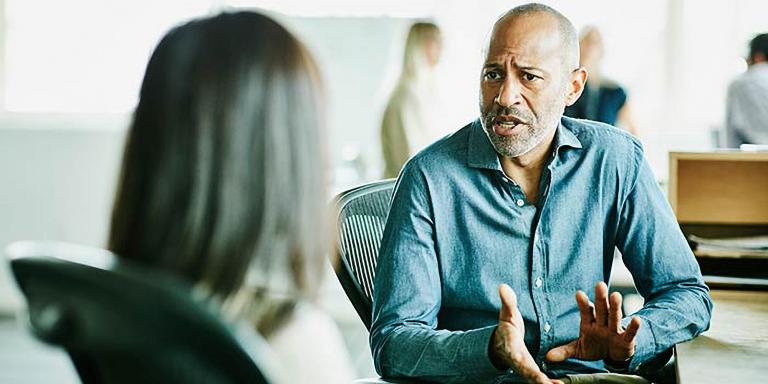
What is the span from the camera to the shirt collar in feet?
5.76

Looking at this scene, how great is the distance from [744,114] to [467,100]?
1385 millimetres

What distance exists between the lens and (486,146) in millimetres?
1771

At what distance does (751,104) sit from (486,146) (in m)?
3.08

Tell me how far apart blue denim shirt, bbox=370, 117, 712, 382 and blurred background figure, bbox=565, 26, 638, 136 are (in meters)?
2.79

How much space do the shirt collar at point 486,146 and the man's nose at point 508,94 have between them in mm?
68

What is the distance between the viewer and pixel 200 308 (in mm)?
665

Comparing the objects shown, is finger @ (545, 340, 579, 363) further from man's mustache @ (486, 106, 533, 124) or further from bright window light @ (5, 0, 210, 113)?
bright window light @ (5, 0, 210, 113)

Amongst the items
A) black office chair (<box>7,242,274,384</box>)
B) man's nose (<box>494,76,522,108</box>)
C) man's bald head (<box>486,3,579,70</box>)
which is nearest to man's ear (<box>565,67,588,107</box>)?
man's bald head (<box>486,3,579,70</box>)

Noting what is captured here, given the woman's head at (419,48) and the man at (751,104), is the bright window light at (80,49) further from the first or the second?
the man at (751,104)

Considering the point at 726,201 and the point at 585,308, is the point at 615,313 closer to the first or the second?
the point at 585,308

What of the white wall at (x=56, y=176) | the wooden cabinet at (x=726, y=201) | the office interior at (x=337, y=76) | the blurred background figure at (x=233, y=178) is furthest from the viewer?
the white wall at (x=56, y=176)

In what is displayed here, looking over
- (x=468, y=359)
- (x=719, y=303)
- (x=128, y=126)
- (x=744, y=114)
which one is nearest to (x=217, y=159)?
(x=128, y=126)

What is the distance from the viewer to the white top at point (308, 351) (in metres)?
0.87

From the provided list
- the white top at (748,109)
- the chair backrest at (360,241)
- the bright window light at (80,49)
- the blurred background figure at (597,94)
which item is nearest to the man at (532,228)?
the chair backrest at (360,241)
